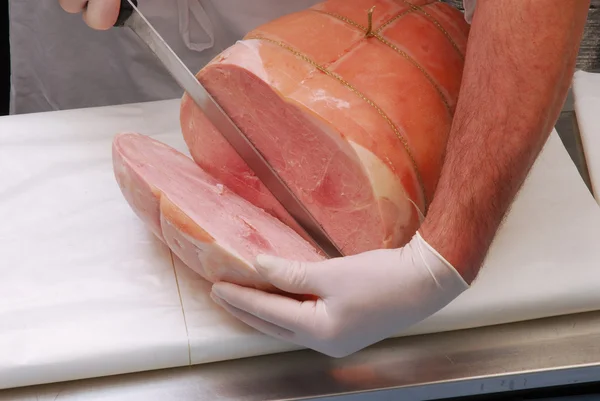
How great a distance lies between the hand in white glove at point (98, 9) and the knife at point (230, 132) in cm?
2

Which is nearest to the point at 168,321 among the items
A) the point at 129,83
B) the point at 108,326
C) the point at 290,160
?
the point at 108,326

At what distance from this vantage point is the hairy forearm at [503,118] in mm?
1218

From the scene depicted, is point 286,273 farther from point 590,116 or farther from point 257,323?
point 590,116

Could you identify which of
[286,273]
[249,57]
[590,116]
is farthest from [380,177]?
[590,116]

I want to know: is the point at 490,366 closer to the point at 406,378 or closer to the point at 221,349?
the point at 406,378

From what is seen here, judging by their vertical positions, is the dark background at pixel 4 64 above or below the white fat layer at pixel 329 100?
below

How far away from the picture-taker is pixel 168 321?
1.35 meters

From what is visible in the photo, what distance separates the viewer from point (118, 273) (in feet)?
4.73

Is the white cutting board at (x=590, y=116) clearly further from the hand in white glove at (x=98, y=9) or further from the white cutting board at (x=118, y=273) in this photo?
the hand in white glove at (x=98, y=9)

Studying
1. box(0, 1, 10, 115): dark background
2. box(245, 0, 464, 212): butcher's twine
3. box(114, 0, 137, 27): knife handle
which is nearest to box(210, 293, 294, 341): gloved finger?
box(245, 0, 464, 212): butcher's twine

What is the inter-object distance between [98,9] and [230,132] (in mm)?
353

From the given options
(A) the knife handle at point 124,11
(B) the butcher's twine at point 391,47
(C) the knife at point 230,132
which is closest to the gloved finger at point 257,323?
(C) the knife at point 230,132

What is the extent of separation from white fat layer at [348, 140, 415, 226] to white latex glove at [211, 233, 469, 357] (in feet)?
0.36

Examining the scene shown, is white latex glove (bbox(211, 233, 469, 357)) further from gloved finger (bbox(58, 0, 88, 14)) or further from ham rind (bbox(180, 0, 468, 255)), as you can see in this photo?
gloved finger (bbox(58, 0, 88, 14))
